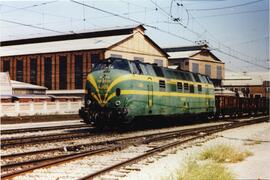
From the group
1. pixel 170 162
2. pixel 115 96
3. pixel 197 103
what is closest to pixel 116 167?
pixel 170 162

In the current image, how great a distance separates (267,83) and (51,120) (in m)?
71.2

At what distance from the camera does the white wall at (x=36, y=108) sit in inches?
1347

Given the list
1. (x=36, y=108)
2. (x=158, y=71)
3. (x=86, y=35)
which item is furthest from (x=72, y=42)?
(x=158, y=71)

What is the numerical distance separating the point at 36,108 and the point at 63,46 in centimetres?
2750

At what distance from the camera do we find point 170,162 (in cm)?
1155

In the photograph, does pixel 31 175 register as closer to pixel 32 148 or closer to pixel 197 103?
pixel 32 148

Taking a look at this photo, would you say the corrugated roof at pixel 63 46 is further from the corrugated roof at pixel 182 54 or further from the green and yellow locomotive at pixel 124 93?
the green and yellow locomotive at pixel 124 93

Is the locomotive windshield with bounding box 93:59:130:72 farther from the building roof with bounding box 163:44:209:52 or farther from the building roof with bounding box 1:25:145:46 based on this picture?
the building roof with bounding box 163:44:209:52

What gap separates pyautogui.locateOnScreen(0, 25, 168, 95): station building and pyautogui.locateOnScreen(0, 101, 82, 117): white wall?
47.2 feet

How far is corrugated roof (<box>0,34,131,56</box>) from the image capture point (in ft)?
188

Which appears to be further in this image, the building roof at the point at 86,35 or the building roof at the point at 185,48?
the building roof at the point at 185,48

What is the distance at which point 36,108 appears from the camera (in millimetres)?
37000

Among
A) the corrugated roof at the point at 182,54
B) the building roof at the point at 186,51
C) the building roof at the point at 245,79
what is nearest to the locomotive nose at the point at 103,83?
the building roof at the point at 186,51

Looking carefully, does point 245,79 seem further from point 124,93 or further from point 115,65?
point 124,93
